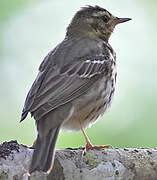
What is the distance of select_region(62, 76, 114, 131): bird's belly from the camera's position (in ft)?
18.4

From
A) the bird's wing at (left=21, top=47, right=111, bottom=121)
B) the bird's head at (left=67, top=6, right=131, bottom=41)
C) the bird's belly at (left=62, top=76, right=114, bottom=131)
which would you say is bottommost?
the bird's belly at (left=62, top=76, right=114, bottom=131)

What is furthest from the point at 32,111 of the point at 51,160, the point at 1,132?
the point at 1,132

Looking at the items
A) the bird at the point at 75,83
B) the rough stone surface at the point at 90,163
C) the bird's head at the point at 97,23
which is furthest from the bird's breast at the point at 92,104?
the rough stone surface at the point at 90,163

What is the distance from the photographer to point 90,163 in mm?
4336

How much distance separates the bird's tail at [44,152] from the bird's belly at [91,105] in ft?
1.79

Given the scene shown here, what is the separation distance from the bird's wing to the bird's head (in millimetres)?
719

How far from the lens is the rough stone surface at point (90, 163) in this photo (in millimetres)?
3973

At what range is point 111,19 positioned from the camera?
6895 millimetres

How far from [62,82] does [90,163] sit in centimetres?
144

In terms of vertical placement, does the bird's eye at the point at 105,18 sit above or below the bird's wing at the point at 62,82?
above

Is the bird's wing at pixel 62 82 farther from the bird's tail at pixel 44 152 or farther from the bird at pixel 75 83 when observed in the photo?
the bird's tail at pixel 44 152

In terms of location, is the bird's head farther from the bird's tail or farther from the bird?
the bird's tail

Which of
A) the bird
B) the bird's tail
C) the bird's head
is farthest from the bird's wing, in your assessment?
the bird's head

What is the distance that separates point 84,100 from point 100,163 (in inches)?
52.7
